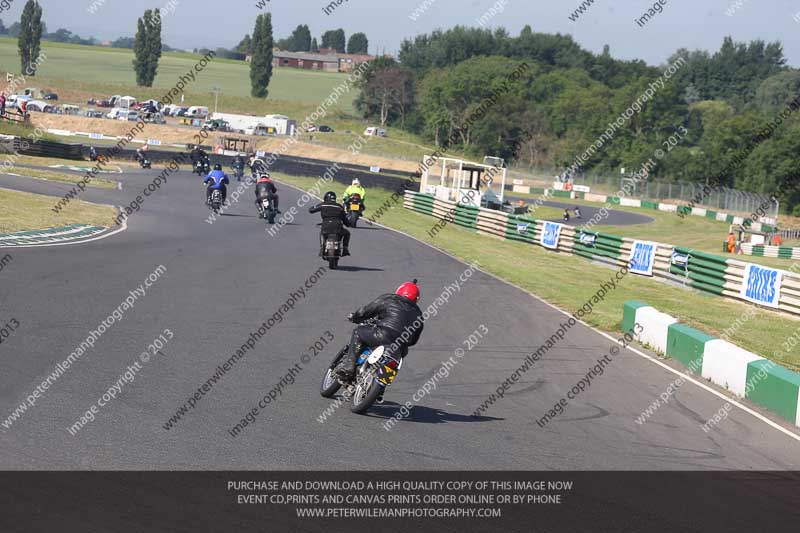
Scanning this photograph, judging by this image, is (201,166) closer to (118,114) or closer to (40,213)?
(40,213)

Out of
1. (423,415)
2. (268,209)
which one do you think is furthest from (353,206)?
(423,415)

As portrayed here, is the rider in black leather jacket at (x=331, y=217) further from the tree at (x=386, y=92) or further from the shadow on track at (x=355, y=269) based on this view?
the tree at (x=386, y=92)

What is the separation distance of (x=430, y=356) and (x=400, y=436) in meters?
4.47

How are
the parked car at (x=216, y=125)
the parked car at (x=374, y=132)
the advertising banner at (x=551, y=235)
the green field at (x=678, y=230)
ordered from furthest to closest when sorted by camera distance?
the parked car at (x=374, y=132) < the parked car at (x=216, y=125) < the green field at (x=678, y=230) < the advertising banner at (x=551, y=235)

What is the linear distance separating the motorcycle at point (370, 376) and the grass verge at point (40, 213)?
15.0 meters

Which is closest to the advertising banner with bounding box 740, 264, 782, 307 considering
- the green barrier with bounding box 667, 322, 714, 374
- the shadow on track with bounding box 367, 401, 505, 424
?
the green barrier with bounding box 667, 322, 714, 374

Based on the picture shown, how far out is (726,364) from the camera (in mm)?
13172

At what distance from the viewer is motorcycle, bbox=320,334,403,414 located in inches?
368

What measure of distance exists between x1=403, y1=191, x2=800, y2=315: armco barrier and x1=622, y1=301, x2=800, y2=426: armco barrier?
20.8 feet

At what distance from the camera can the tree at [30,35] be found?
117 meters

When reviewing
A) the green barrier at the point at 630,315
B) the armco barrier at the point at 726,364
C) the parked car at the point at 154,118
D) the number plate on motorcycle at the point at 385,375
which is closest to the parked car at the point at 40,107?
the parked car at the point at 154,118

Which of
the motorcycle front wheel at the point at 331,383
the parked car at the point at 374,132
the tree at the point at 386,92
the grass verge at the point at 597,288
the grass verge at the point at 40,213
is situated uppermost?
the tree at the point at 386,92

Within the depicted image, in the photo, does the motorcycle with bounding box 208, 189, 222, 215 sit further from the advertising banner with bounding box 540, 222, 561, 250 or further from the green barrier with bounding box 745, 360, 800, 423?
the green barrier with bounding box 745, 360, 800, 423
